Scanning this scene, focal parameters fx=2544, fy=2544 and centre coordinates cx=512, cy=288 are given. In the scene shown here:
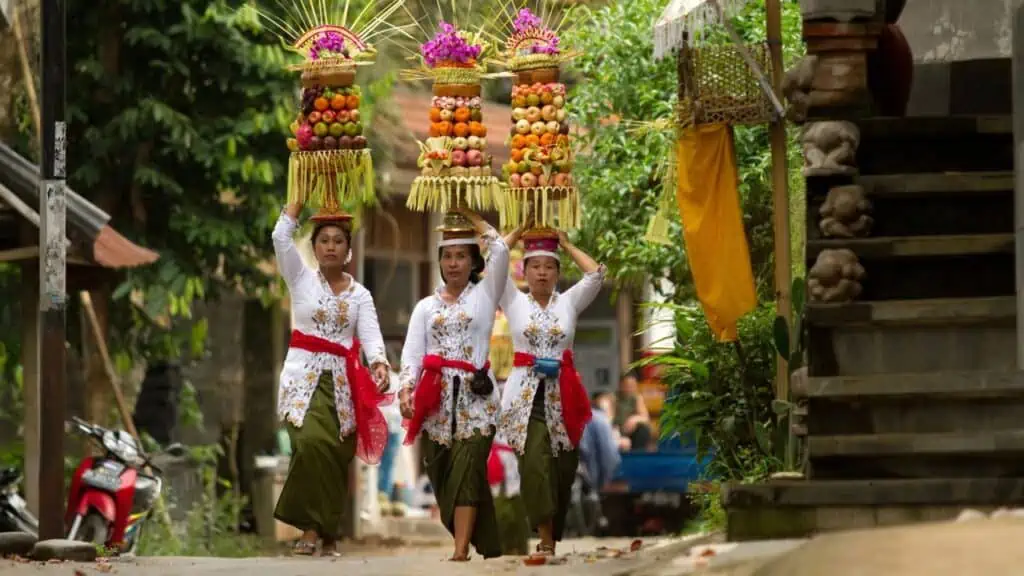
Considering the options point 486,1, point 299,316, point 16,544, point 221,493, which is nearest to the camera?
point 299,316

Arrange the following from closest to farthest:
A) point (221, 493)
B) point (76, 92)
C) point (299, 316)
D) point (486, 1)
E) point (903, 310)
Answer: point (903, 310), point (299, 316), point (486, 1), point (76, 92), point (221, 493)

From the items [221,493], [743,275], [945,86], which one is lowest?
[221,493]

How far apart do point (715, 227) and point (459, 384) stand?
2.20 metres

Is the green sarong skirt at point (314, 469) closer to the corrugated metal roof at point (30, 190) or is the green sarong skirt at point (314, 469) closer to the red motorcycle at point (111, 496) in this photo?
the red motorcycle at point (111, 496)

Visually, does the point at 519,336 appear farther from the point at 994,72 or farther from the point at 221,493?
the point at 221,493

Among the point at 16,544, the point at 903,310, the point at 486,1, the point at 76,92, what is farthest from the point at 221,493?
the point at 903,310

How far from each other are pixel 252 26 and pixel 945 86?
6.89 m

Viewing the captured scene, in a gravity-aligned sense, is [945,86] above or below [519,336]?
above

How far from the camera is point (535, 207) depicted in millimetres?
14375

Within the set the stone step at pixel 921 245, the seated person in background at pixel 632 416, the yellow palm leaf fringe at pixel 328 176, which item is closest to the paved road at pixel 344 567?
the stone step at pixel 921 245

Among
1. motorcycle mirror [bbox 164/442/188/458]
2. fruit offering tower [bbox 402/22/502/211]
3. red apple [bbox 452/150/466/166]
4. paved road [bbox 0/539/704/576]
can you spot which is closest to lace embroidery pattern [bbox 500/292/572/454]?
fruit offering tower [bbox 402/22/502/211]

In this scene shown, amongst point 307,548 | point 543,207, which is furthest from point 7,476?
point 543,207

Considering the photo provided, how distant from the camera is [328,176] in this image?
1397cm

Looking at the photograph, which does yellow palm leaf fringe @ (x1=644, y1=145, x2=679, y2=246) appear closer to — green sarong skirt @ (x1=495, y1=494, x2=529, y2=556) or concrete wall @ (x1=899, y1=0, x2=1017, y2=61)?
concrete wall @ (x1=899, y1=0, x2=1017, y2=61)
